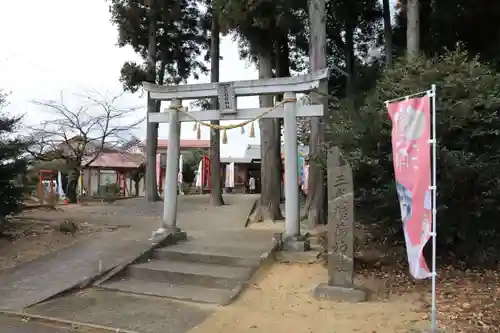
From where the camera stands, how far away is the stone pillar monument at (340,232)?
21.8ft

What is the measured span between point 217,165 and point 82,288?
11605 millimetres

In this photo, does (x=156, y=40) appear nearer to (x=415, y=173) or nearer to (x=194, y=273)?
(x=194, y=273)

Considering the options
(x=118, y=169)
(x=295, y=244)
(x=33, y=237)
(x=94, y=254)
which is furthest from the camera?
(x=118, y=169)

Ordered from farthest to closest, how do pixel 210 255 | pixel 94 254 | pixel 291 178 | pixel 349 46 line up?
pixel 349 46, pixel 94 254, pixel 291 178, pixel 210 255

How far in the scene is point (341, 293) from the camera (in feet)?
21.5

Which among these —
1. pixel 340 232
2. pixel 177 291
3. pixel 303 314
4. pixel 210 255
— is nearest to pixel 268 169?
pixel 210 255

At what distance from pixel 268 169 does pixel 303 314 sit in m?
8.58

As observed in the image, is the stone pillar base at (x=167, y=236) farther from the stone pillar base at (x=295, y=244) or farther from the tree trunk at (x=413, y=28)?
the tree trunk at (x=413, y=28)

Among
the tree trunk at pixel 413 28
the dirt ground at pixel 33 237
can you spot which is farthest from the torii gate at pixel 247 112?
the tree trunk at pixel 413 28

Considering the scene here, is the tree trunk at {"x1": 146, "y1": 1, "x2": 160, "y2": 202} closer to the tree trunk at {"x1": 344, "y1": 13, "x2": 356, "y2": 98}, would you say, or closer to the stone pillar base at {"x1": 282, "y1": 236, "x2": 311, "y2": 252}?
the tree trunk at {"x1": 344, "y1": 13, "x2": 356, "y2": 98}

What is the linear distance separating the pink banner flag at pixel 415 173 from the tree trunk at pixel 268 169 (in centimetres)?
879

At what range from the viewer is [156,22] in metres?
21.0

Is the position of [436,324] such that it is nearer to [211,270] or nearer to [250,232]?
[211,270]

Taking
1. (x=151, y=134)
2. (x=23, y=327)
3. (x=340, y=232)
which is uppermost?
(x=151, y=134)
